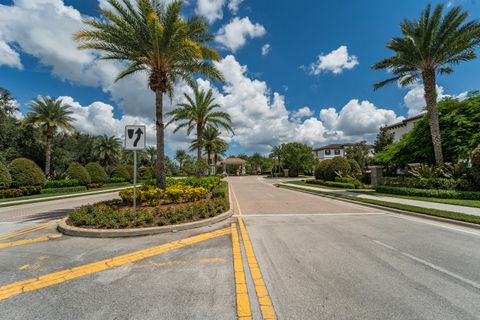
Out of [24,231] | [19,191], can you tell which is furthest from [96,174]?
[24,231]

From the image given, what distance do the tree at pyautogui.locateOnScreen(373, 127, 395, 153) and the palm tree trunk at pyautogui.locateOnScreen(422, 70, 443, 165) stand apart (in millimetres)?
25612

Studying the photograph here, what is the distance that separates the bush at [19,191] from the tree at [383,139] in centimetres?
4962

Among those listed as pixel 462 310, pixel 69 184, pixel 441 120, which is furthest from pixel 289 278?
pixel 69 184

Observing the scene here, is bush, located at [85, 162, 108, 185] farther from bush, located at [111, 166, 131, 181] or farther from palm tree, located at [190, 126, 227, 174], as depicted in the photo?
palm tree, located at [190, 126, 227, 174]

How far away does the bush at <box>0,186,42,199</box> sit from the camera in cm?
1775

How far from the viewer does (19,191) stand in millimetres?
18734

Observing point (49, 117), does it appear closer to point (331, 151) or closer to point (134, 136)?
point (134, 136)

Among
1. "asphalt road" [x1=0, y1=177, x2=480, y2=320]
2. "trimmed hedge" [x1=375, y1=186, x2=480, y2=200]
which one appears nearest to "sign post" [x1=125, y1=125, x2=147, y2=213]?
"asphalt road" [x1=0, y1=177, x2=480, y2=320]

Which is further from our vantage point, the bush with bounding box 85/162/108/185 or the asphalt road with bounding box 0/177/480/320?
the bush with bounding box 85/162/108/185

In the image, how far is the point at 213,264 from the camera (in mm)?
4008

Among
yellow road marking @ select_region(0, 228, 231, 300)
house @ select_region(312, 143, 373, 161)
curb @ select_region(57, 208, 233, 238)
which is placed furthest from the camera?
house @ select_region(312, 143, 373, 161)

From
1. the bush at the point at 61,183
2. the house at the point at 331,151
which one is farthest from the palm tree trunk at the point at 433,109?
the house at the point at 331,151

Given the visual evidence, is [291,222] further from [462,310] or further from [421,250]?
[462,310]

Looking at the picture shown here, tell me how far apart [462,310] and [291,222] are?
505 centimetres
